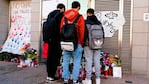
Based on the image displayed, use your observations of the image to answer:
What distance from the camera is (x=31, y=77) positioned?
26.0 feet

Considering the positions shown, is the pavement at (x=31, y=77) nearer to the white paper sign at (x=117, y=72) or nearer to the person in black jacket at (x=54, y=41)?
the white paper sign at (x=117, y=72)

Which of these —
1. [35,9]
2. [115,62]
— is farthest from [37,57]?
[115,62]

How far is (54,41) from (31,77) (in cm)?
140

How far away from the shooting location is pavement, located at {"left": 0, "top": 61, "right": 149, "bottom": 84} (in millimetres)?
7438

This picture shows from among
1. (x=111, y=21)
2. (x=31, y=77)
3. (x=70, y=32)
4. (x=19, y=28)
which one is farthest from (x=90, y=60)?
(x=19, y=28)

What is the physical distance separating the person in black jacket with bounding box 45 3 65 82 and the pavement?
35 centimetres

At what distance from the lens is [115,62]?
838cm

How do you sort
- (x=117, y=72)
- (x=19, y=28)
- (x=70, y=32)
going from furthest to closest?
(x=19, y=28) < (x=117, y=72) < (x=70, y=32)

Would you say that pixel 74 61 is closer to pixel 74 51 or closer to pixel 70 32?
pixel 74 51

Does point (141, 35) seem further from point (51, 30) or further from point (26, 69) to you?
point (26, 69)

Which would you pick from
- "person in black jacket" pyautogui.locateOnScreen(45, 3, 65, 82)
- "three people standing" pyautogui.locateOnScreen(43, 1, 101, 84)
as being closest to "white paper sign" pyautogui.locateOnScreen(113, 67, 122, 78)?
"three people standing" pyautogui.locateOnScreen(43, 1, 101, 84)

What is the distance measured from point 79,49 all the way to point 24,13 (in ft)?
17.1

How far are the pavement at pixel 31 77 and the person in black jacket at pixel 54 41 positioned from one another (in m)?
0.35

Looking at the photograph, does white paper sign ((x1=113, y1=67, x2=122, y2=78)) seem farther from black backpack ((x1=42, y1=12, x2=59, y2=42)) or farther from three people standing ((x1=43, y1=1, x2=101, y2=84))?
black backpack ((x1=42, y1=12, x2=59, y2=42))
